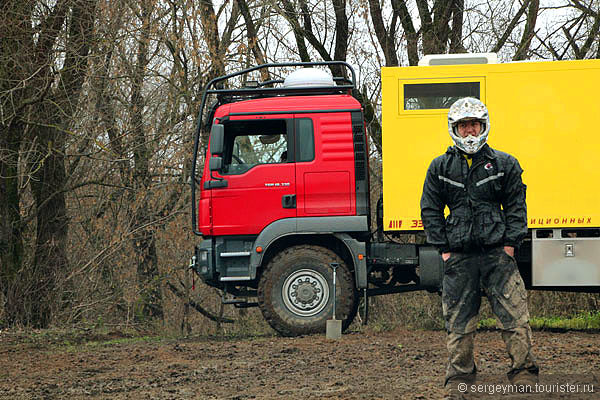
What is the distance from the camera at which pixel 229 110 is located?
9.96 m

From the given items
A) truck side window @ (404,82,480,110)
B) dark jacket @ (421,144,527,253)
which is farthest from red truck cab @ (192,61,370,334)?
dark jacket @ (421,144,527,253)

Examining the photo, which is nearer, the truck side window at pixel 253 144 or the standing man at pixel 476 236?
the standing man at pixel 476 236

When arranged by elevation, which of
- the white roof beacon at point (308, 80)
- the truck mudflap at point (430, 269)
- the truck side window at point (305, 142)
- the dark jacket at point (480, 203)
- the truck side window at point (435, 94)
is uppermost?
the white roof beacon at point (308, 80)

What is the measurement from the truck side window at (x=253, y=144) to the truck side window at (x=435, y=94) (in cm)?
156

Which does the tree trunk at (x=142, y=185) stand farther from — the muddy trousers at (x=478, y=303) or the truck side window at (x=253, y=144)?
the muddy trousers at (x=478, y=303)

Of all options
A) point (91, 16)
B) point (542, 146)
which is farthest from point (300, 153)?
point (91, 16)

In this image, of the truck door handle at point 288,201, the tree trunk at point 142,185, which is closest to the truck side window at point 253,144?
the truck door handle at point 288,201

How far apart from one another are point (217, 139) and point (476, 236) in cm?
517

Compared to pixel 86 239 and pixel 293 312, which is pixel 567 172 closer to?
pixel 293 312

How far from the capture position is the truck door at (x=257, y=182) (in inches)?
383

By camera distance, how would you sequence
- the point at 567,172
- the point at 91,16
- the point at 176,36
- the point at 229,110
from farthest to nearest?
the point at 176,36 < the point at 91,16 < the point at 229,110 < the point at 567,172

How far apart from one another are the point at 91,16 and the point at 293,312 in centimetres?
589

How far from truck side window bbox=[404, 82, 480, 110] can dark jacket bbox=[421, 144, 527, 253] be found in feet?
14.2

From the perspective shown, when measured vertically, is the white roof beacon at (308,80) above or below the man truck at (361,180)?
above
